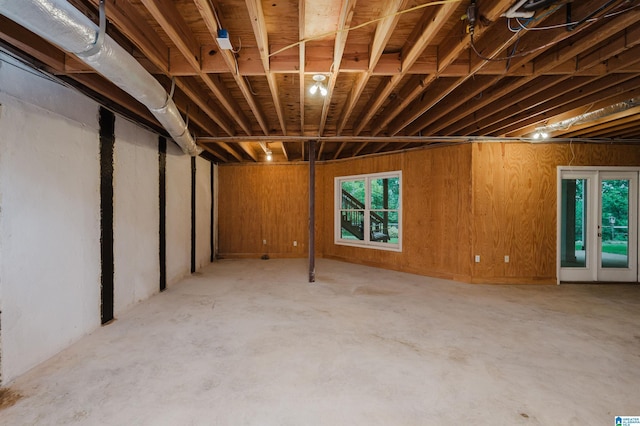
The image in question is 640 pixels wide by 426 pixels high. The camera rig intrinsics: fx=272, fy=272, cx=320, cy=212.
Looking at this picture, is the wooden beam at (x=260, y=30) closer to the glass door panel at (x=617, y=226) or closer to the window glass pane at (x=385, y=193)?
the window glass pane at (x=385, y=193)

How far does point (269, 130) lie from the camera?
15.6ft

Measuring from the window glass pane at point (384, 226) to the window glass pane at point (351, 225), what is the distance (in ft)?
1.30

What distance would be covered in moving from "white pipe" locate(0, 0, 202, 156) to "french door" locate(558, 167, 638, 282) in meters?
6.24

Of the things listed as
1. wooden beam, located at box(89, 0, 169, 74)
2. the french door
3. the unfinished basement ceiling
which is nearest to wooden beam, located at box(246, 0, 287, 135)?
the unfinished basement ceiling

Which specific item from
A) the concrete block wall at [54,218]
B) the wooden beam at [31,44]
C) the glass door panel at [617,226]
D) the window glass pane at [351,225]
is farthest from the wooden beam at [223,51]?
the glass door panel at [617,226]

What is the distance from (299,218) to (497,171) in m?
4.57

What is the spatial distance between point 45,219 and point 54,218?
82 millimetres

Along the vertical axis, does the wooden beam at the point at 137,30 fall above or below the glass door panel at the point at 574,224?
above

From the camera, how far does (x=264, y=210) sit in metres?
7.35

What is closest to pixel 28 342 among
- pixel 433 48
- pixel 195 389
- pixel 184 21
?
pixel 195 389

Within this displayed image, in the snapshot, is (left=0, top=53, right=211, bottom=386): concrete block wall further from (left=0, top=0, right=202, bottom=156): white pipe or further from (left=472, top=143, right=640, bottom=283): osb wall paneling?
(left=472, top=143, right=640, bottom=283): osb wall paneling

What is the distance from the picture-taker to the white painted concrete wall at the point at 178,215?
15.0 ft

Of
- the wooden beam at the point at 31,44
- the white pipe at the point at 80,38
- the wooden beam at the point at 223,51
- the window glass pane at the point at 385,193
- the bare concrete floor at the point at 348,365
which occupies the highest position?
the wooden beam at the point at 223,51

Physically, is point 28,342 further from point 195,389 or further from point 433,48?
point 433,48
